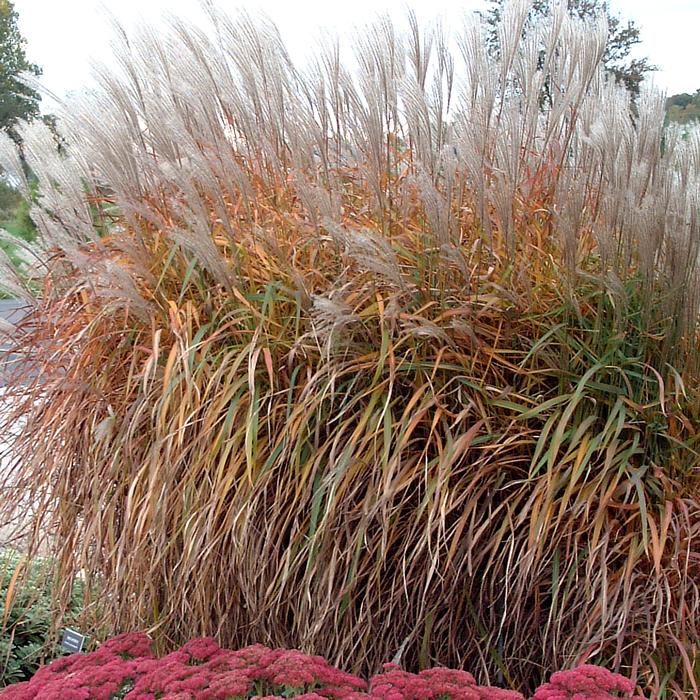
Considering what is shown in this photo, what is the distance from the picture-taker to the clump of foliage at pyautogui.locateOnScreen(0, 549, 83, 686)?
9.09 ft

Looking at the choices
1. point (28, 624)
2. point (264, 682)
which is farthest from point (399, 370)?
point (28, 624)

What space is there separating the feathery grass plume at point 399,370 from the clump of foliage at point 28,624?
0.69 ft

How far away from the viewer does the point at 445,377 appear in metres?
2.32

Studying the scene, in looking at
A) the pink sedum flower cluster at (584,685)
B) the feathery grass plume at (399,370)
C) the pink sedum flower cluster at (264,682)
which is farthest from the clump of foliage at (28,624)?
the pink sedum flower cluster at (584,685)

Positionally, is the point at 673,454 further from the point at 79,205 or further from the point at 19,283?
the point at 19,283

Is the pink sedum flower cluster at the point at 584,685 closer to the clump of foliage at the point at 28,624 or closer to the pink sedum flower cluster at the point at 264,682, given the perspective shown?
the pink sedum flower cluster at the point at 264,682

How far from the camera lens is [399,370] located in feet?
7.55

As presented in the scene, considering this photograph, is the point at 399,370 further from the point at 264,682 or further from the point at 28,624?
the point at 28,624

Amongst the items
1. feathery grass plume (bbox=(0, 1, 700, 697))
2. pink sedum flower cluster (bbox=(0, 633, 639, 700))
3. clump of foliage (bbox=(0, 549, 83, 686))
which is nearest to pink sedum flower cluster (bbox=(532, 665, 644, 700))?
pink sedum flower cluster (bbox=(0, 633, 639, 700))

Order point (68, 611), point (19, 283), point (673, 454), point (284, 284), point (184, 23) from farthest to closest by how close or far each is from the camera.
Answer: point (68, 611) → point (19, 283) → point (184, 23) → point (284, 284) → point (673, 454)

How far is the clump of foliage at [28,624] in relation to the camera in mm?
2770

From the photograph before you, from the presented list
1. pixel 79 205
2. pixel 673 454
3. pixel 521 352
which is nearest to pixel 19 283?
pixel 79 205

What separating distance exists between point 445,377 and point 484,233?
391 millimetres

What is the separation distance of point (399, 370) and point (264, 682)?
836mm
